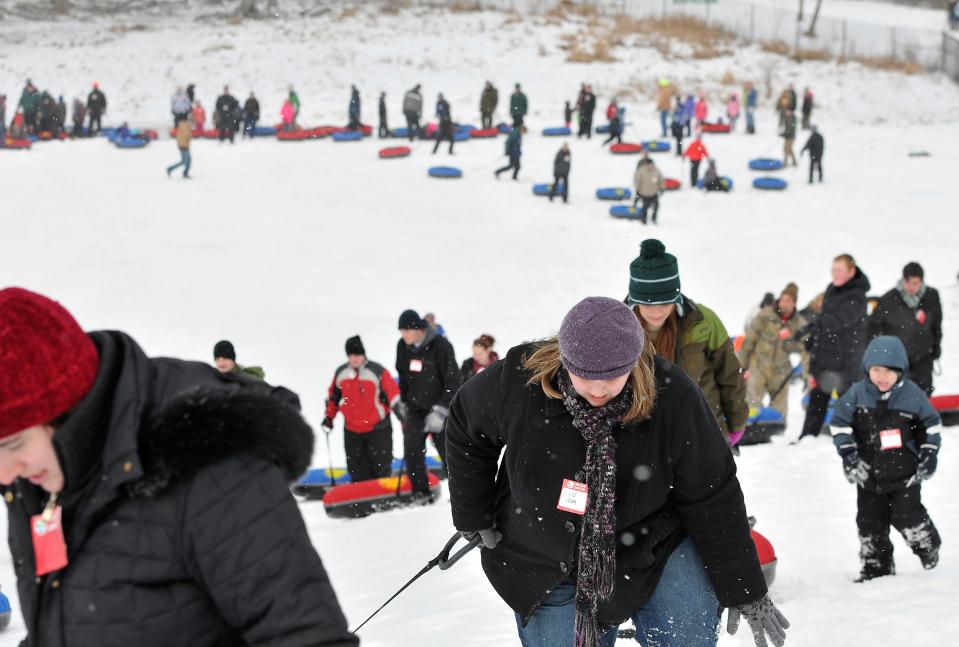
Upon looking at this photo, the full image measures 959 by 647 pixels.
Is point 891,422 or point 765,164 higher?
point 891,422

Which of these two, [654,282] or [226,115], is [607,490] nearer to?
[654,282]

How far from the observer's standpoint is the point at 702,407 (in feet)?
9.38

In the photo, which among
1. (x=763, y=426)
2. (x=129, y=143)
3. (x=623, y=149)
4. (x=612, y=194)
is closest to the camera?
(x=763, y=426)

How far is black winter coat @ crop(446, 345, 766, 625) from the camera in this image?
9.29 ft

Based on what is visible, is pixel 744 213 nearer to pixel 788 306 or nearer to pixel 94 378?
pixel 788 306

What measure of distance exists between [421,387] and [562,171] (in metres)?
13.5

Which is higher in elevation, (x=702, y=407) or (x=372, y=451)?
(x=702, y=407)

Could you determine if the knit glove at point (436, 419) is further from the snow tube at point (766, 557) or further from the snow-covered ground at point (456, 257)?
the snow tube at point (766, 557)

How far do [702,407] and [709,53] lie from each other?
37.9 metres

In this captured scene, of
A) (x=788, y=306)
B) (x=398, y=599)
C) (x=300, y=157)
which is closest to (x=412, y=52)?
(x=300, y=157)

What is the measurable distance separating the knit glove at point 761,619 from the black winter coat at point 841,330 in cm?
618

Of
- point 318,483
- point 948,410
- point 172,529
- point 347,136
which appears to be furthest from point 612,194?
point 172,529

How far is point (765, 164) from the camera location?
24859mm

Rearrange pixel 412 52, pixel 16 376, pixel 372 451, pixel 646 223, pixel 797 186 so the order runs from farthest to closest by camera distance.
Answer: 1. pixel 412 52
2. pixel 797 186
3. pixel 646 223
4. pixel 372 451
5. pixel 16 376
